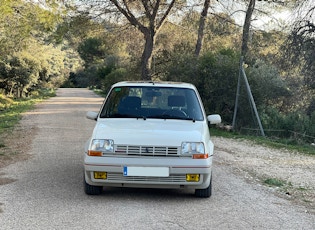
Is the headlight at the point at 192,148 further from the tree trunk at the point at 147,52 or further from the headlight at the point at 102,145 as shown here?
the tree trunk at the point at 147,52

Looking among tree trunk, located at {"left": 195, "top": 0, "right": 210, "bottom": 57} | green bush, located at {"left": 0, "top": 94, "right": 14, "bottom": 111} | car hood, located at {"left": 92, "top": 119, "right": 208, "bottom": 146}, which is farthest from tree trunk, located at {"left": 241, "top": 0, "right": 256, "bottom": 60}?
car hood, located at {"left": 92, "top": 119, "right": 208, "bottom": 146}

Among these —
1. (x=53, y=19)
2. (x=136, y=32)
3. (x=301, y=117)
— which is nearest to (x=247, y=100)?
(x=301, y=117)

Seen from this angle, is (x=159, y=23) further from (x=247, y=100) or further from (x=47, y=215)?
(x=47, y=215)

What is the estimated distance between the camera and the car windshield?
682cm

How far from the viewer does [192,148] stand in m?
5.85

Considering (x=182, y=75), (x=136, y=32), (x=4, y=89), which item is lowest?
(x=4, y=89)

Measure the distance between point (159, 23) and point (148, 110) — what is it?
13.7m

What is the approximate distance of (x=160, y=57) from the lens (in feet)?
82.0

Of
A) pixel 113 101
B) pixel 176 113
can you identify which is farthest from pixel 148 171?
pixel 113 101

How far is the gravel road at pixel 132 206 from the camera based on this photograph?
506cm

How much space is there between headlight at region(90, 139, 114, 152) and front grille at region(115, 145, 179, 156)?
0.09 m

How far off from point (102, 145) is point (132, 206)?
35.6 inches

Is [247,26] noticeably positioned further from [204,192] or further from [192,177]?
[192,177]

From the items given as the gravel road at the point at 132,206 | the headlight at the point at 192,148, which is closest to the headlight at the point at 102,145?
the gravel road at the point at 132,206
